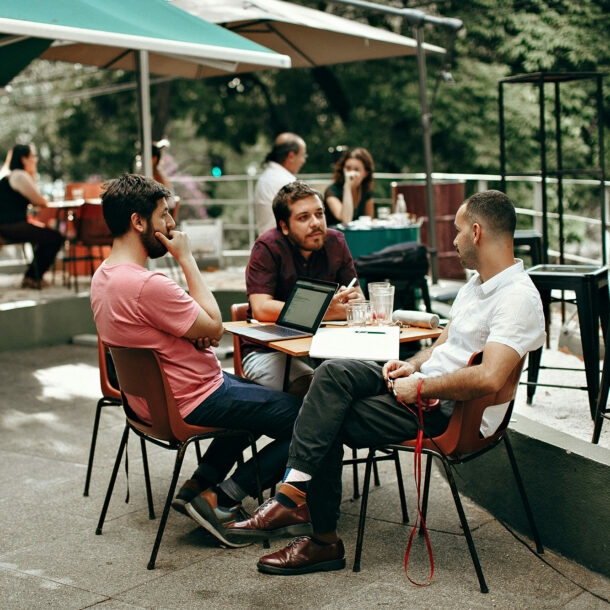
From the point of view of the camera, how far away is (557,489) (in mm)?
3609

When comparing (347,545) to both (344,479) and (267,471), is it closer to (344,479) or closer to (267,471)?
(267,471)

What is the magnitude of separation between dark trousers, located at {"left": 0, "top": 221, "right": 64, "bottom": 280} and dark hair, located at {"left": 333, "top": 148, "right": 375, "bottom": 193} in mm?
3258

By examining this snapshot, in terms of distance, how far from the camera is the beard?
3707 mm

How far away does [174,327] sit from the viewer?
3.54 metres

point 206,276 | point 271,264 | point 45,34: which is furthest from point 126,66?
point 271,264

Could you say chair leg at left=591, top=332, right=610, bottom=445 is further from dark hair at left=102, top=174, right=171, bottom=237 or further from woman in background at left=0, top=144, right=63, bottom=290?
woman in background at left=0, top=144, right=63, bottom=290

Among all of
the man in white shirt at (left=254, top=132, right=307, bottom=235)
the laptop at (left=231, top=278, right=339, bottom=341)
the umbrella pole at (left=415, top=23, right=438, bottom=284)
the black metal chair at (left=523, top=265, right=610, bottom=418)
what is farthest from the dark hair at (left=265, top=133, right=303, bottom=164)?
the laptop at (left=231, top=278, right=339, bottom=341)

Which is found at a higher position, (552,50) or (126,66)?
(552,50)

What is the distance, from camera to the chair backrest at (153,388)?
349 centimetres

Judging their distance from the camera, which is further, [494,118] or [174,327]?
[494,118]

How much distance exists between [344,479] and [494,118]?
11986mm

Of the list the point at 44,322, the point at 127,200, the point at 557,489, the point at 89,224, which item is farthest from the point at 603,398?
the point at 89,224

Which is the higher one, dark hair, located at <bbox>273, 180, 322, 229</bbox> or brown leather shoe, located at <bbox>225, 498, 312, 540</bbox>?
dark hair, located at <bbox>273, 180, 322, 229</bbox>

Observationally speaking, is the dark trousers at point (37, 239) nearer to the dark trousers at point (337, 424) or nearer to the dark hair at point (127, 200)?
the dark hair at point (127, 200)
